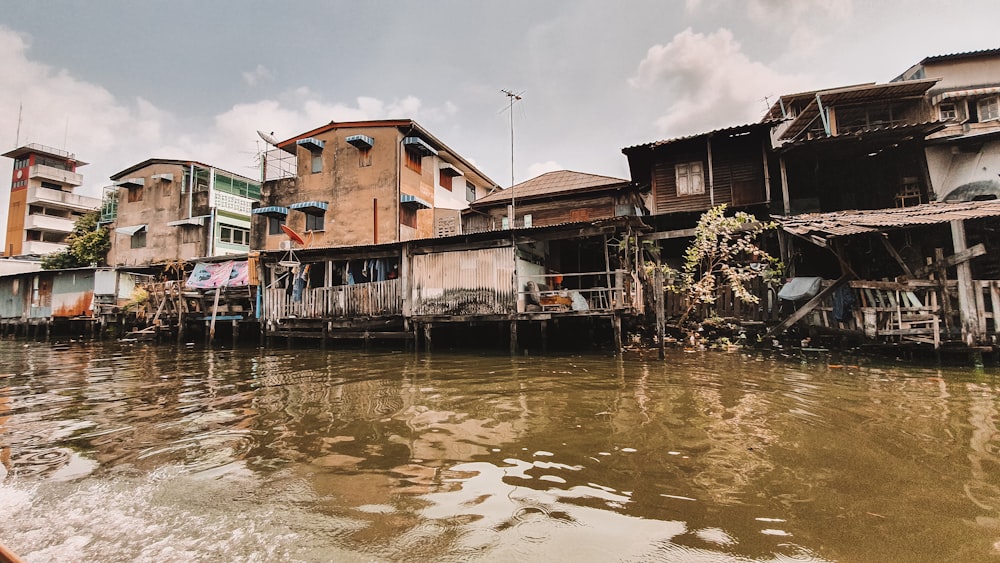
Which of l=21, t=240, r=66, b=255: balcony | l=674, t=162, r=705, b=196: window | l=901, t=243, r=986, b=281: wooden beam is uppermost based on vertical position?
l=21, t=240, r=66, b=255: balcony

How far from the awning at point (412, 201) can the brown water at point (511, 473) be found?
50.2 feet

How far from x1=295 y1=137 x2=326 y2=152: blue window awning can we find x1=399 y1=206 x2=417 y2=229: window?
6018 mm

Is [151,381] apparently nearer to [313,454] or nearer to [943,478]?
[313,454]

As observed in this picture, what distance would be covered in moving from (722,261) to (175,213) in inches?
1271

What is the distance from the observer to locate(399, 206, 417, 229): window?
22.0 metres

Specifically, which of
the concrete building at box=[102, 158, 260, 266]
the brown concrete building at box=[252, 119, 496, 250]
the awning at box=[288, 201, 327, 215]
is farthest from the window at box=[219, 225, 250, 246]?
the awning at box=[288, 201, 327, 215]

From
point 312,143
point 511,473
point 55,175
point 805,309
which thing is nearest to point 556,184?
point 805,309

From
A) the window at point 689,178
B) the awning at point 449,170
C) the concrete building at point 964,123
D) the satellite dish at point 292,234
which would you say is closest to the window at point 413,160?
the awning at point 449,170

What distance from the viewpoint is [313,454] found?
4.21 metres

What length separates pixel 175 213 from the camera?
28469mm

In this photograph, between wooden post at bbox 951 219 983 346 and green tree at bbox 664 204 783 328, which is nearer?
wooden post at bbox 951 219 983 346

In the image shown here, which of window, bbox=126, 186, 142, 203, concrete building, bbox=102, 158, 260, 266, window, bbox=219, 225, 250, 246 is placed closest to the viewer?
concrete building, bbox=102, 158, 260, 266

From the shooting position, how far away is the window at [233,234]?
2850 cm

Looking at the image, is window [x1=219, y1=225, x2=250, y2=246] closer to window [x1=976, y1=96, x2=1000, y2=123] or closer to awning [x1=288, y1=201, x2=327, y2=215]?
awning [x1=288, y1=201, x2=327, y2=215]
